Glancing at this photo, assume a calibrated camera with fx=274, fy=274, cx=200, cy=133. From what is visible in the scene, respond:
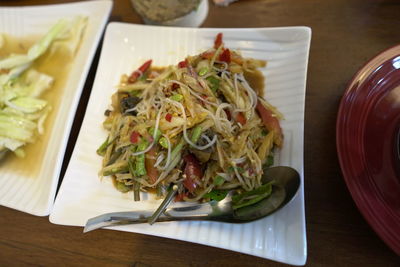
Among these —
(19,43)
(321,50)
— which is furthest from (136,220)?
(19,43)

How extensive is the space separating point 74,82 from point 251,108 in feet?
4.16

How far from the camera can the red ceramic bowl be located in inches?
43.0

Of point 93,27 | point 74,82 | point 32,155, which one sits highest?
point 93,27

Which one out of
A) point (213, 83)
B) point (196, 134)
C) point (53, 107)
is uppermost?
point (213, 83)

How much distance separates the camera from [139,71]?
182 centimetres

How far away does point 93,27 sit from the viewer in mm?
2094

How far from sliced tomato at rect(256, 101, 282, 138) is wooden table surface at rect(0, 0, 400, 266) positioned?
0.22 m

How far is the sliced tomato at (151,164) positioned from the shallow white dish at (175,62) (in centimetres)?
14

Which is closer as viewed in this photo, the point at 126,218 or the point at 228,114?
the point at 126,218

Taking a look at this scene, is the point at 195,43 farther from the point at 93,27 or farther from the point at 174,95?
the point at 93,27

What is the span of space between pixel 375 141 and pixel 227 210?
2.43 ft

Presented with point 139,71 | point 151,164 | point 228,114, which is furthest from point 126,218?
Result: point 139,71

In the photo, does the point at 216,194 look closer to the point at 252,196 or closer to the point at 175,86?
the point at 252,196

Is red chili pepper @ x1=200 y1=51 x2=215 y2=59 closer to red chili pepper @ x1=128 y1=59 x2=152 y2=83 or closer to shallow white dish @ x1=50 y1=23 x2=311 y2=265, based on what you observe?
shallow white dish @ x1=50 y1=23 x2=311 y2=265
